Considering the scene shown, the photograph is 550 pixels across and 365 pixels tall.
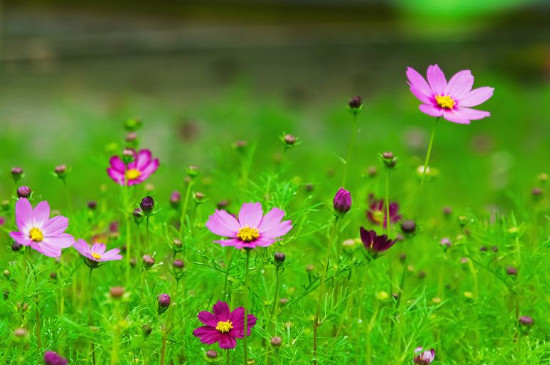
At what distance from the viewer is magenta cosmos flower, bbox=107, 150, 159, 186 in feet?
3.69

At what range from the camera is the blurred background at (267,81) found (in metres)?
2.79

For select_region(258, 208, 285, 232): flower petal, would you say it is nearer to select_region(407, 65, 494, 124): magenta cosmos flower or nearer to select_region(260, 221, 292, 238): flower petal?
select_region(260, 221, 292, 238): flower petal

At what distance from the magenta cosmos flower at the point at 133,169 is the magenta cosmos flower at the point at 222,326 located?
0.25 meters

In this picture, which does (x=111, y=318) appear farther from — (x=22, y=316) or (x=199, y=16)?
(x=199, y=16)

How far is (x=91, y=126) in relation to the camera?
2.94m

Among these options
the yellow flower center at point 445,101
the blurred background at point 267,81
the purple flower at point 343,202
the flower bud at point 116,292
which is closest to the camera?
the flower bud at point 116,292

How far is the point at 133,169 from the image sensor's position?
1.15 meters

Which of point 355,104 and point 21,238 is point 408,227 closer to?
point 355,104

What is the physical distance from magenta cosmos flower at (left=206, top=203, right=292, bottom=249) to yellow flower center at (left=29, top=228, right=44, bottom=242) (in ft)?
0.62

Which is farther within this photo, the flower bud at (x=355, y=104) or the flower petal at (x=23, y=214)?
the flower bud at (x=355, y=104)

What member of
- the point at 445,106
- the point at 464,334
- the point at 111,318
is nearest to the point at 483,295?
the point at 464,334

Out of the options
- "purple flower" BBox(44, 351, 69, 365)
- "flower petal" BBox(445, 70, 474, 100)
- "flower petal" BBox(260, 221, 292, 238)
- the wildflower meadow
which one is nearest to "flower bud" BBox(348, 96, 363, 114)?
the wildflower meadow

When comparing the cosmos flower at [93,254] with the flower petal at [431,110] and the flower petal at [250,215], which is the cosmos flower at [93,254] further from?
the flower petal at [431,110]

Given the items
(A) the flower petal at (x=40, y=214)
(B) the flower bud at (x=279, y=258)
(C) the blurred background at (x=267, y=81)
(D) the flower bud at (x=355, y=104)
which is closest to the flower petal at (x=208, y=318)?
(B) the flower bud at (x=279, y=258)
